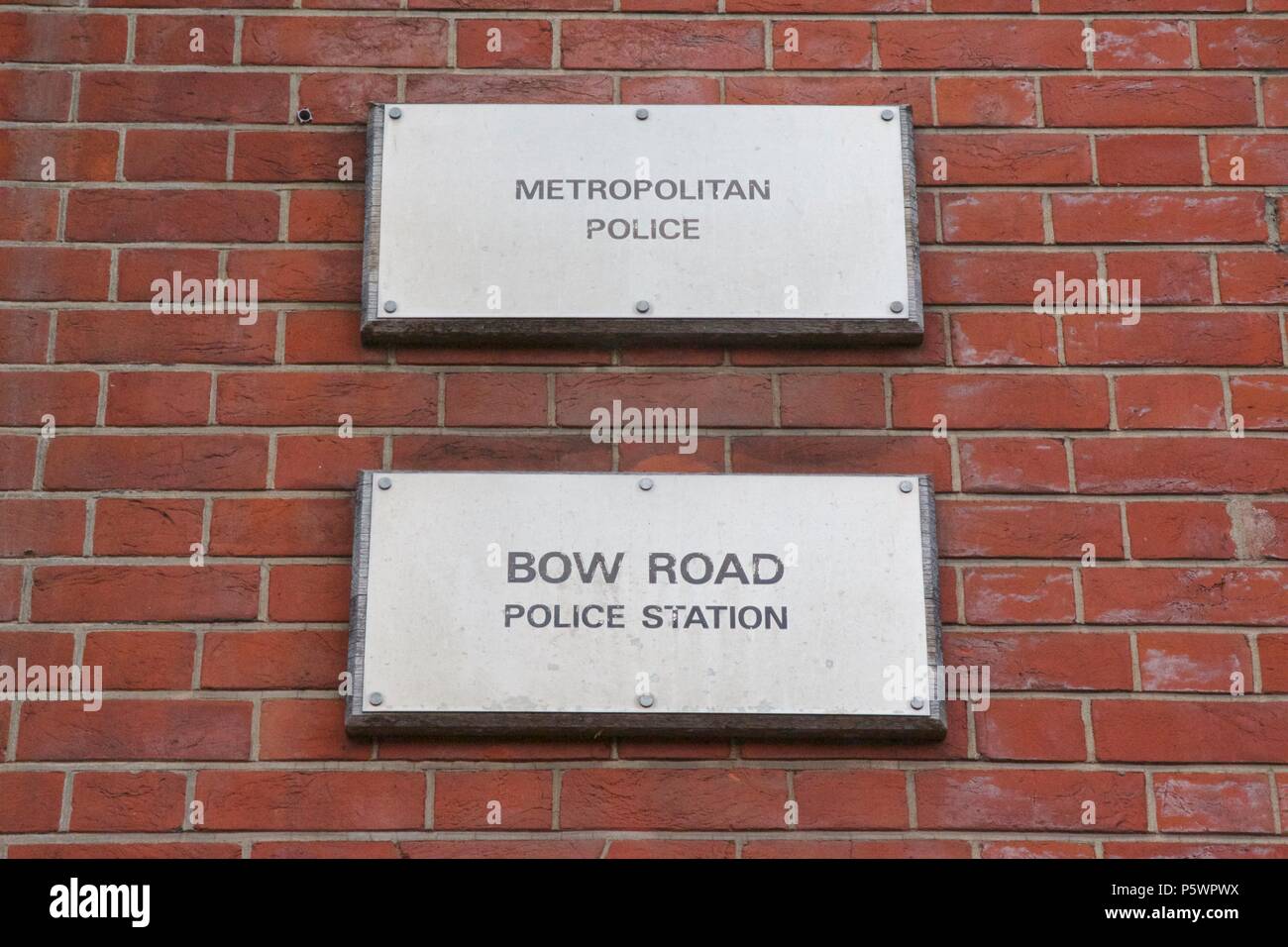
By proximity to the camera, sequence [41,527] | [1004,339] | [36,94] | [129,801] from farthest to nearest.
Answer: [36,94] → [1004,339] → [41,527] → [129,801]

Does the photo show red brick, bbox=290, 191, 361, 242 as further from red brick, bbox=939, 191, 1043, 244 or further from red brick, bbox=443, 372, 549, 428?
red brick, bbox=939, 191, 1043, 244

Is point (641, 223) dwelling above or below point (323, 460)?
above

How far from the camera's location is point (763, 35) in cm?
238

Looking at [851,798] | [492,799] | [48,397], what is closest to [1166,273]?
[851,798]

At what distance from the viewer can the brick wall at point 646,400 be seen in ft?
6.64

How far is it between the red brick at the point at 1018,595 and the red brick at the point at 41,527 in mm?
1158

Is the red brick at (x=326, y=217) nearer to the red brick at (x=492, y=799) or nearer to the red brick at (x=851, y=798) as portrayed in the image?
the red brick at (x=492, y=799)

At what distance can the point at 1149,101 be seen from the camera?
235 centimetres

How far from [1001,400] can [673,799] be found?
690 mm

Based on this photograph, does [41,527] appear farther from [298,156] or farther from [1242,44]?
[1242,44]
